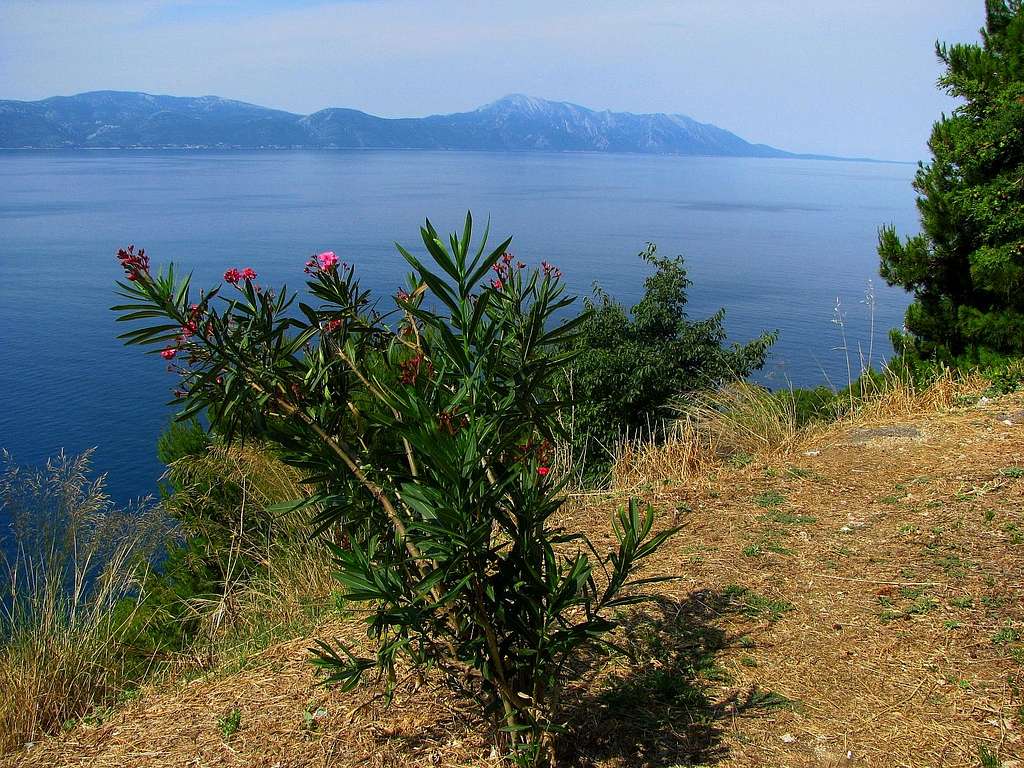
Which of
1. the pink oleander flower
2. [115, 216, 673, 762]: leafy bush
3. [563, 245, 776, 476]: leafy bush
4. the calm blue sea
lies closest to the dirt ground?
[115, 216, 673, 762]: leafy bush

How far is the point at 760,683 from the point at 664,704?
1.33 ft

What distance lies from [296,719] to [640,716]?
136 cm

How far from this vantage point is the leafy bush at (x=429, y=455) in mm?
2484

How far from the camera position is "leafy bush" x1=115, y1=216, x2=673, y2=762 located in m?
2.48

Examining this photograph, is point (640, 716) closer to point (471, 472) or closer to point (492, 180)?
point (471, 472)

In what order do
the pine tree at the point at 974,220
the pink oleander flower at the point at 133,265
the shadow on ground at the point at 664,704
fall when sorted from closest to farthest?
1. the pink oleander flower at the point at 133,265
2. the shadow on ground at the point at 664,704
3. the pine tree at the point at 974,220

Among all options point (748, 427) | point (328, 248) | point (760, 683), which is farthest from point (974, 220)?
point (328, 248)

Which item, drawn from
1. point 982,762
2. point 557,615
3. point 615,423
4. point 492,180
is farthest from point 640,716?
point 492,180

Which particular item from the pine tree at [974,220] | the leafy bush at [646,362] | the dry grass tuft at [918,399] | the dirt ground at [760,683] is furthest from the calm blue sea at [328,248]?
the dirt ground at [760,683]

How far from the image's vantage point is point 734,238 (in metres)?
67.2

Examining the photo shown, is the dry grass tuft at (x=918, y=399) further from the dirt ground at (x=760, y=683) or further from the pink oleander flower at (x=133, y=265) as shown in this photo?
the pink oleander flower at (x=133, y=265)

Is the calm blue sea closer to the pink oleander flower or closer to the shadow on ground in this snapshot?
the shadow on ground

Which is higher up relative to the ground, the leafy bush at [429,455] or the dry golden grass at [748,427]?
the leafy bush at [429,455]

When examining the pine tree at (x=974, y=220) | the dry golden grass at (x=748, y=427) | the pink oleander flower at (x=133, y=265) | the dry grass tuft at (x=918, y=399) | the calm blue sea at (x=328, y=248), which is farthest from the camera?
the calm blue sea at (x=328, y=248)
